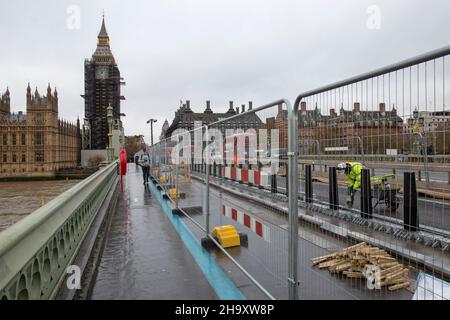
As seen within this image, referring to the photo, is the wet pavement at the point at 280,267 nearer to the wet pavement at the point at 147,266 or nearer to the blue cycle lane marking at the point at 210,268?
the blue cycle lane marking at the point at 210,268

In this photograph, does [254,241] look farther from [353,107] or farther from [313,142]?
[353,107]

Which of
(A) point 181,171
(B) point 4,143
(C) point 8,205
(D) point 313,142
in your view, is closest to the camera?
(D) point 313,142

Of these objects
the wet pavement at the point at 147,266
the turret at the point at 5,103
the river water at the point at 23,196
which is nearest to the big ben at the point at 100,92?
the river water at the point at 23,196

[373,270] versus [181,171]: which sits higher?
[181,171]

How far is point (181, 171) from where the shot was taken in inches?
356

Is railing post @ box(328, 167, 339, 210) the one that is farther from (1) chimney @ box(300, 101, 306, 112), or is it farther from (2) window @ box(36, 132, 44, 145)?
(2) window @ box(36, 132, 44, 145)

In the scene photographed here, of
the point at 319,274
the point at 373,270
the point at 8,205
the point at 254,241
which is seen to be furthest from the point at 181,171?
the point at 8,205

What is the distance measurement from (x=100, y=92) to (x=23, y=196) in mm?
42781

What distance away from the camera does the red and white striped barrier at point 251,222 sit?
4.27 meters

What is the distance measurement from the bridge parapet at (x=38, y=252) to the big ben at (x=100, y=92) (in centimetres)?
11044

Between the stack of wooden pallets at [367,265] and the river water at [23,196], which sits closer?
the stack of wooden pallets at [367,265]
